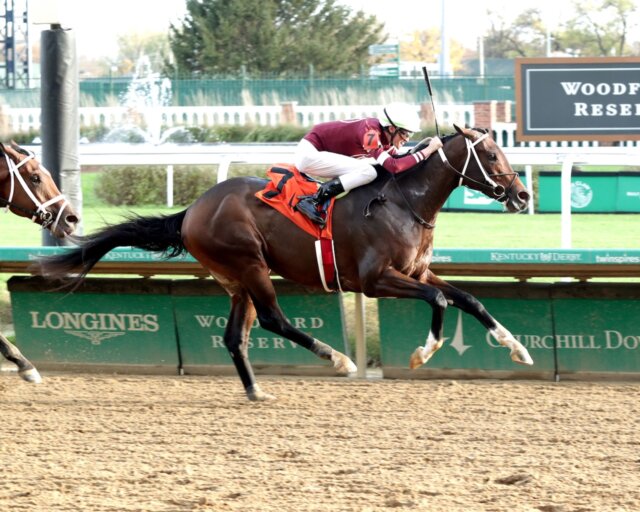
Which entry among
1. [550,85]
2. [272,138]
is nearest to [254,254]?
[550,85]

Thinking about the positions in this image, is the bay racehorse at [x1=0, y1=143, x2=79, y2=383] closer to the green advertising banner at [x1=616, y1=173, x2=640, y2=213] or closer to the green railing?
the green advertising banner at [x1=616, y1=173, x2=640, y2=213]

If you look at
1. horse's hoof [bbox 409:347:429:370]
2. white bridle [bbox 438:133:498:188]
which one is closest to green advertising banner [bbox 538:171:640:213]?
white bridle [bbox 438:133:498:188]

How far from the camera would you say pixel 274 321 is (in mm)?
7102

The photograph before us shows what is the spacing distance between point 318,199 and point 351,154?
373mm

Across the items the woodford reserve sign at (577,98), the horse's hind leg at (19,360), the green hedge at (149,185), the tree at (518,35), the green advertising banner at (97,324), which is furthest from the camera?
the tree at (518,35)

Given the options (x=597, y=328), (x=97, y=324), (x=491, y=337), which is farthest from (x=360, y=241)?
(x=97, y=324)

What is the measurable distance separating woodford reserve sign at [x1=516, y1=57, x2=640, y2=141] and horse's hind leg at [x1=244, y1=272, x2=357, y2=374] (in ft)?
9.14

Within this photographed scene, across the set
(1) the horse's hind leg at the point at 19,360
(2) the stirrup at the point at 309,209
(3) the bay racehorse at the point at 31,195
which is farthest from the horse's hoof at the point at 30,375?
(2) the stirrup at the point at 309,209

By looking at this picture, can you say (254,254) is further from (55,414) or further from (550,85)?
(550,85)

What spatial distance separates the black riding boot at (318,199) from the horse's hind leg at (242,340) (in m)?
0.71

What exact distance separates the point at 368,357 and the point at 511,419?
84.5 inches

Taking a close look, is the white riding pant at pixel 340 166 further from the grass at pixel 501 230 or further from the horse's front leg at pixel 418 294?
the grass at pixel 501 230

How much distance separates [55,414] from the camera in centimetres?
680

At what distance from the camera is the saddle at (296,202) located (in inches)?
276
